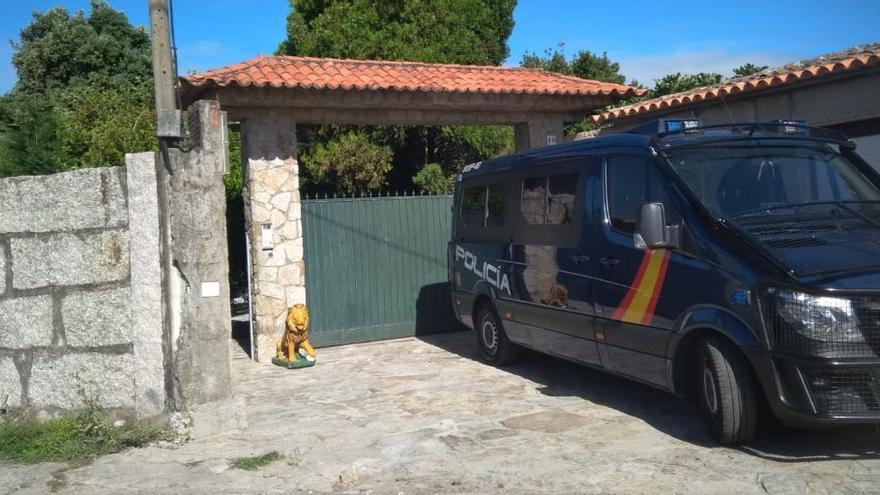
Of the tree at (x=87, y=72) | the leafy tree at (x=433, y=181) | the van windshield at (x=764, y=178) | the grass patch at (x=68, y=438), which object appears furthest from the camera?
the tree at (x=87, y=72)

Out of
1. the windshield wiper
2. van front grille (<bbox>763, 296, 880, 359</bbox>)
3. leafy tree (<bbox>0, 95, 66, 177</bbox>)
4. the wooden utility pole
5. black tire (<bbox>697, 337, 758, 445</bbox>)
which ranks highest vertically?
the wooden utility pole

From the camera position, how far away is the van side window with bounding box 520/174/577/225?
6.90 metres

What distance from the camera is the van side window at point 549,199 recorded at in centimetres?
690

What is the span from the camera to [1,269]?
6.35 metres

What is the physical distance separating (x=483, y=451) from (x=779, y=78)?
6.60 metres

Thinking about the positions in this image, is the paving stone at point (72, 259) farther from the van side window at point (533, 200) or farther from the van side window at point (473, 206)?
the van side window at point (473, 206)

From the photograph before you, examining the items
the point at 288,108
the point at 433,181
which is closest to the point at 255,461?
the point at 288,108

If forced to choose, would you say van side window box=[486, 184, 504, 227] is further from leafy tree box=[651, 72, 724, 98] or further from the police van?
leafy tree box=[651, 72, 724, 98]

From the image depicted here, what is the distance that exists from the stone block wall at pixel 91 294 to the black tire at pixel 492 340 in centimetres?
359

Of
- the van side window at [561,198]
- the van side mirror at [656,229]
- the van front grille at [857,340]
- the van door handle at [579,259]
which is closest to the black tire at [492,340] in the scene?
the van side window at [561,198]

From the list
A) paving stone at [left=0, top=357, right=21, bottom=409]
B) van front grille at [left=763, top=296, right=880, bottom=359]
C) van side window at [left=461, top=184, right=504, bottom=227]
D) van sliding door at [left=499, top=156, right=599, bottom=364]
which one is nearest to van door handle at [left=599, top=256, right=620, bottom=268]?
van sliding door at [left=499, top=156, right=599, bottom=364]

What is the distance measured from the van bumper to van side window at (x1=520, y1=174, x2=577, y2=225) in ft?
8.48

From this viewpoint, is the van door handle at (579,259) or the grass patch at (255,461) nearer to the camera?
the grass patch at (255,461)

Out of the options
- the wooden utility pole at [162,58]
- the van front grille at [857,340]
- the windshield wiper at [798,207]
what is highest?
the wooden utility pole at [162,58]
